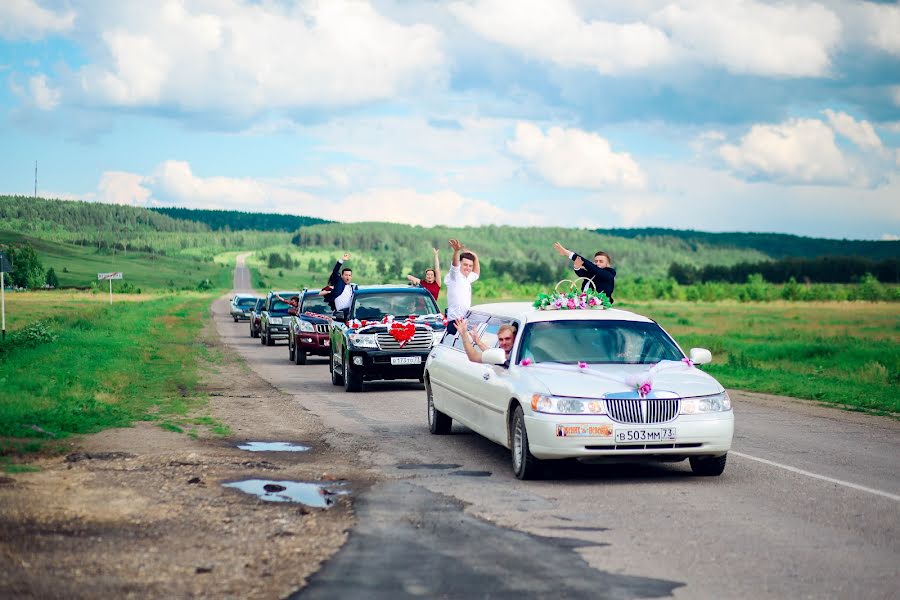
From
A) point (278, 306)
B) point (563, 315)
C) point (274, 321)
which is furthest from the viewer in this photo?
point (278, 306)

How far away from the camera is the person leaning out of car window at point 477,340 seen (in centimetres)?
1097

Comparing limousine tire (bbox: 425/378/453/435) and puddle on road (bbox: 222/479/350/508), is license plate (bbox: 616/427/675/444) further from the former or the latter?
limousine tire (bbox: 425/378/453/435)

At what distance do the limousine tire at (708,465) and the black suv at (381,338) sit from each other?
9410 mm

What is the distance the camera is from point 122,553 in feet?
22.0

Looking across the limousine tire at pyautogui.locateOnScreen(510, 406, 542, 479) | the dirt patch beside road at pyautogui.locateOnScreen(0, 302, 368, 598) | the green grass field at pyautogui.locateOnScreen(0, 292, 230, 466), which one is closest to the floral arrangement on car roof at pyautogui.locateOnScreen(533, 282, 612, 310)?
the limousine tire at pyautogui.locateOnScreen(510, 406, 542, 479)

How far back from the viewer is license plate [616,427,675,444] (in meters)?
9.44

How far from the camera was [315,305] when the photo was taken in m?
29.3

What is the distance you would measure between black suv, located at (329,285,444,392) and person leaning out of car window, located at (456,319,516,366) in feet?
21.8

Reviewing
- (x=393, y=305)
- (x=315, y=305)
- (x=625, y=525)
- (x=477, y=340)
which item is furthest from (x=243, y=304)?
(x=625, y=525)

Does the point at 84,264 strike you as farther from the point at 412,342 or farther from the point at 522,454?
the point at 522,454

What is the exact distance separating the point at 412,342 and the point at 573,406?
990cm

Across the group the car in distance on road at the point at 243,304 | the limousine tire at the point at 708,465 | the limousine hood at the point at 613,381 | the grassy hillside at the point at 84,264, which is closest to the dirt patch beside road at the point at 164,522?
the limousine hood at the point at 613,381

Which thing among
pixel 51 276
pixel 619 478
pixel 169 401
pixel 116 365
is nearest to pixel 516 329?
pixel 619 478

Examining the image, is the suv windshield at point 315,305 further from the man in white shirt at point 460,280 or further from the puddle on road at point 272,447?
the puddle on road at point 272,447
